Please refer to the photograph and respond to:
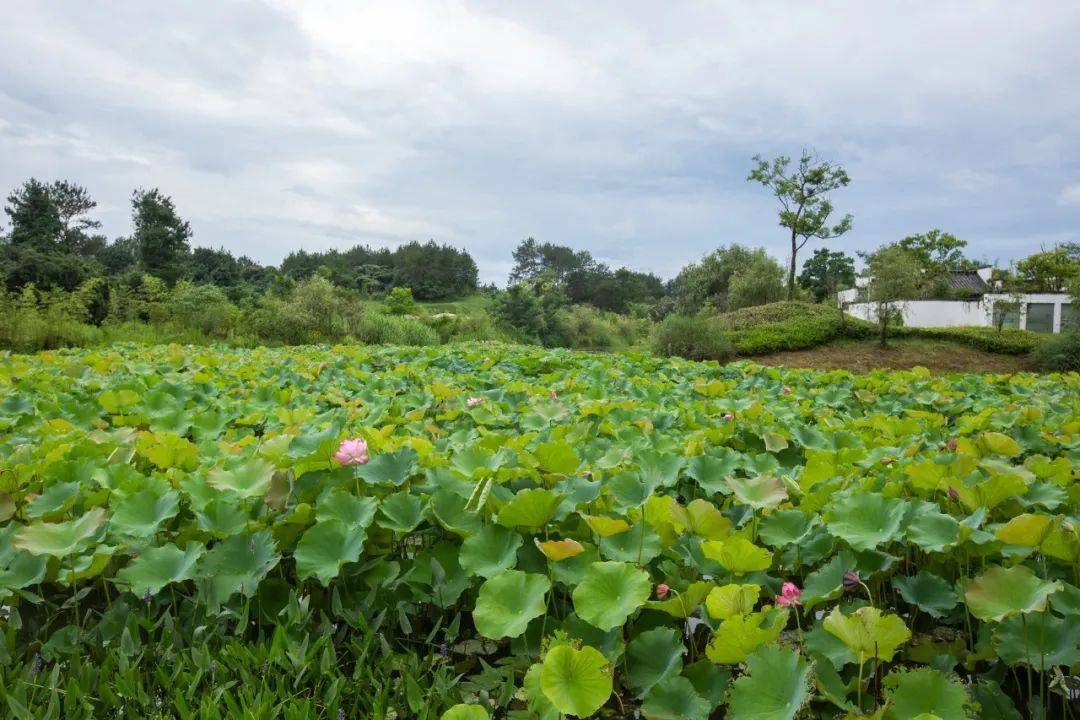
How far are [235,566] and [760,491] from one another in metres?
1.08

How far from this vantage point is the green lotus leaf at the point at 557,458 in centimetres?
147

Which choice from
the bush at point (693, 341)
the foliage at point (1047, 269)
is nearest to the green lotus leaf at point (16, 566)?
the bush at point (693, 341)

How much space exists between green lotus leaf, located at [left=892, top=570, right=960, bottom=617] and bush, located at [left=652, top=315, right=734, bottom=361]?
14.3 meters

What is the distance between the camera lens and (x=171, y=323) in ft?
49.2

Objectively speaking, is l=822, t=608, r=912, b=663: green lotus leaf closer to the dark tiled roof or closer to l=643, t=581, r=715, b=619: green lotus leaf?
l=643, t=581, r=715, b=619: green lotus leaf

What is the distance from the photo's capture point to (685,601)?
1.02 meters

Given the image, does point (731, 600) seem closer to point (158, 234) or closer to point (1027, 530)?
point (1027, 530)

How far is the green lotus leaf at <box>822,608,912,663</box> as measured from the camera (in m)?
0.87

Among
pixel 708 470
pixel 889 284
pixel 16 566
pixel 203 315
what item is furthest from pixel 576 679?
pixel 889 284

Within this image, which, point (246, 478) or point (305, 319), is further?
point (305, 319)

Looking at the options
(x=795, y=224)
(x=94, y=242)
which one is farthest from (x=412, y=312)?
(x=94, y=242)

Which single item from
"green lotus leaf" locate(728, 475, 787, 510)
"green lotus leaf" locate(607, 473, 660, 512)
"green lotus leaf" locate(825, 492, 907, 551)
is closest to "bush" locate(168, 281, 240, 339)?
"green lotus leaf" locate(607, 473, 660, 512)

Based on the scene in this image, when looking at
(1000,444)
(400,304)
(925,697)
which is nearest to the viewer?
(925,697)

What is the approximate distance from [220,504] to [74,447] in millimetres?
677
